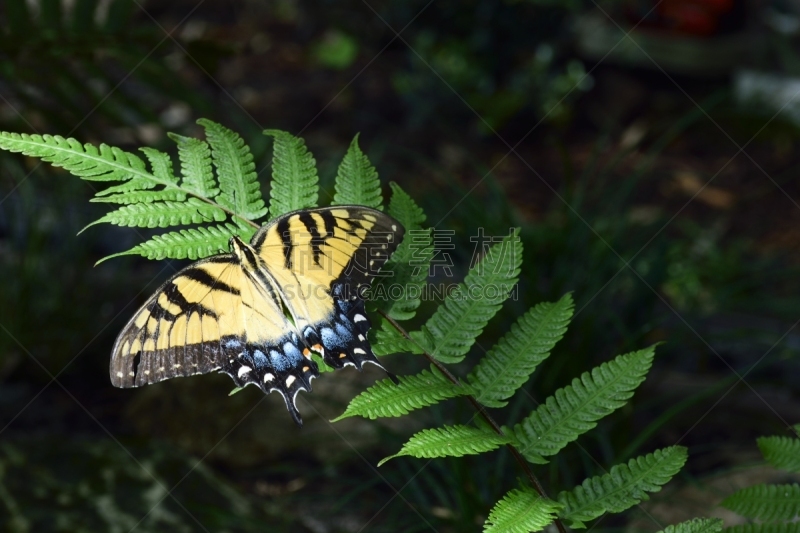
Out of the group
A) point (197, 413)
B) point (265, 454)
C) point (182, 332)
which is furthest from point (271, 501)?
point (182, 332)

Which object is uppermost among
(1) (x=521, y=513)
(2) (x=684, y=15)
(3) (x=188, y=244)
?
(2) (x=684, y=15)

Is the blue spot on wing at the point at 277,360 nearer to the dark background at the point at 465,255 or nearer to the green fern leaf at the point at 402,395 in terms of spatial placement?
the green fern leaf at the point at 402,395

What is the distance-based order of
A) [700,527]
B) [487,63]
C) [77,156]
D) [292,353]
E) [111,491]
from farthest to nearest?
1. [487,63]
2. [111,491]
3. [292,353]
4. [77,156]
5. [700,527]

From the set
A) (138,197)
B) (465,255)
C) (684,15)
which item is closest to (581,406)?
(138,197)

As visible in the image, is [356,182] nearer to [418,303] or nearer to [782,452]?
[418,303]

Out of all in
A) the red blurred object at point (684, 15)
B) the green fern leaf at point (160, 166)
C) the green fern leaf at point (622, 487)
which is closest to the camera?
the green fern leaf at point (622, 487)

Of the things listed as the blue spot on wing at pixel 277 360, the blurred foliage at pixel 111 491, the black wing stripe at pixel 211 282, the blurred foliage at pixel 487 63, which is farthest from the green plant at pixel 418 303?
the blurred foliage at pixel 487 63

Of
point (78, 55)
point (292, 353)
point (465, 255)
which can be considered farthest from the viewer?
point (465, 255)
